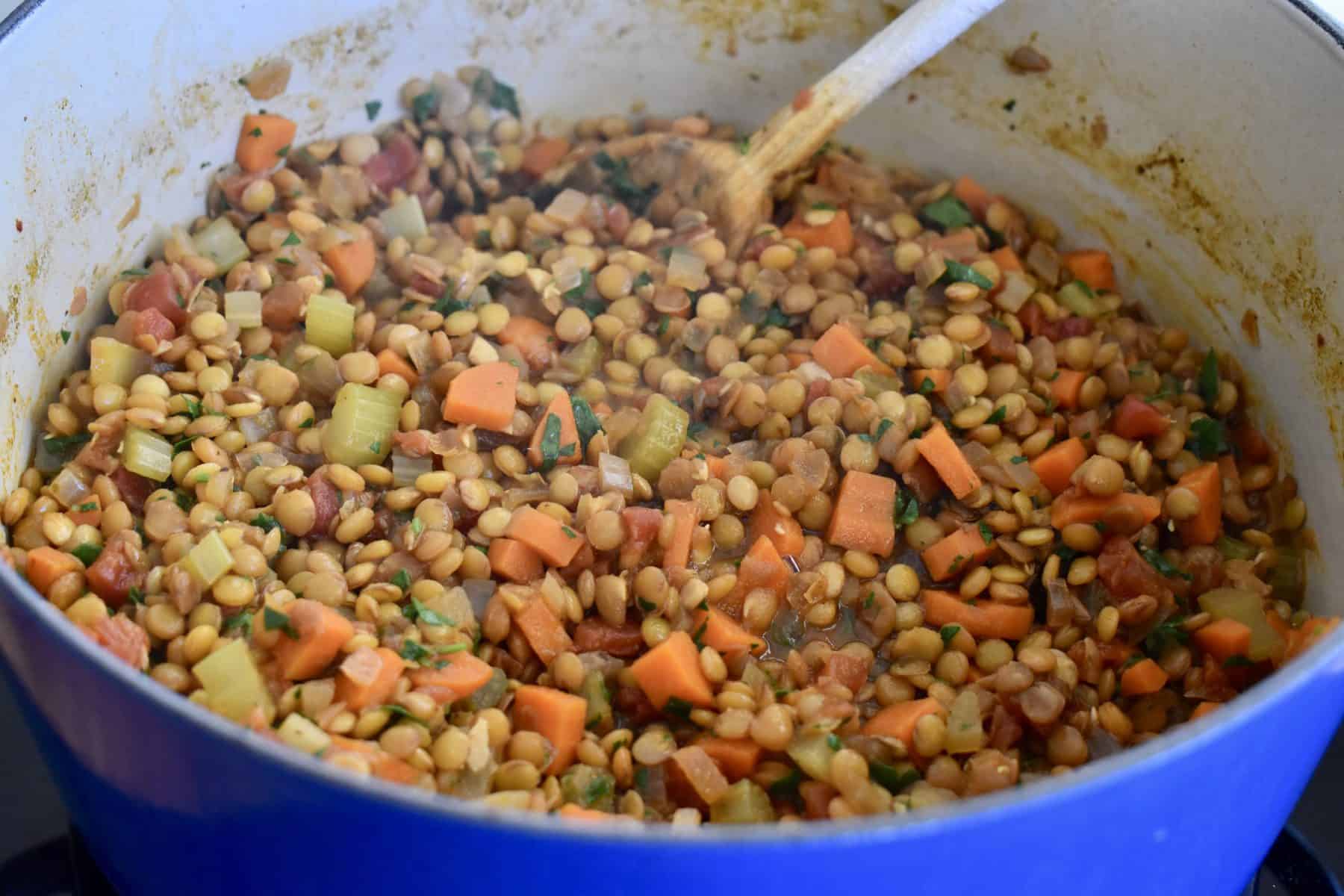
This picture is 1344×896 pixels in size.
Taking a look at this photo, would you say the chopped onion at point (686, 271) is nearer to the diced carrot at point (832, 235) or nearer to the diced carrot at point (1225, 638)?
the diced carrot at point (832, 235)

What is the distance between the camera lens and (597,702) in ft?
5.46

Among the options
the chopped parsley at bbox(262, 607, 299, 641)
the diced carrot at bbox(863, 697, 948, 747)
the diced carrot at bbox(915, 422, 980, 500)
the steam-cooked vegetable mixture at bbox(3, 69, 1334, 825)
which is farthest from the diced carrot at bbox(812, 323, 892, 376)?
the chopped parsley at bbox(262, 607, 299, 641)

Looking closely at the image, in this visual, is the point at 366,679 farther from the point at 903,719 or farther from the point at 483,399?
the point at 903,719

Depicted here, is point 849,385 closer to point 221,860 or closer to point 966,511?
point 966,511

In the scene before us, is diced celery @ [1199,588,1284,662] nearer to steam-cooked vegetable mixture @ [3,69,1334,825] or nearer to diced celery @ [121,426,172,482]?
steam-cooked vegetable mixture @ [3,69,1334,825]

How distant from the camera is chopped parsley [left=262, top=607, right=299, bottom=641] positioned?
5.08 feet

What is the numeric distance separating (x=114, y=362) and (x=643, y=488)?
78cm

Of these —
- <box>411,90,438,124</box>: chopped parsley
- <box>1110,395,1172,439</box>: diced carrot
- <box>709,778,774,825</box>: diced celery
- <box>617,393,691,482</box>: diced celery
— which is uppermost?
<box>411,90,438,124</box>: chopped parsley

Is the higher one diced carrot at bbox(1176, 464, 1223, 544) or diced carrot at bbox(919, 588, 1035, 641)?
diced carrot at bbox(919, 588, 1035, 641)

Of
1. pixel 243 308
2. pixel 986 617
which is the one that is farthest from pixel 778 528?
pixel 243 308

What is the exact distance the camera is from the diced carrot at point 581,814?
1325 mm

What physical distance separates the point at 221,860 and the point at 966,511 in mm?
1150

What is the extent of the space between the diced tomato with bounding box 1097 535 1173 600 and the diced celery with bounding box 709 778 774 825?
62 cm

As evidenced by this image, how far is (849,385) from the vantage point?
78.8 inches
